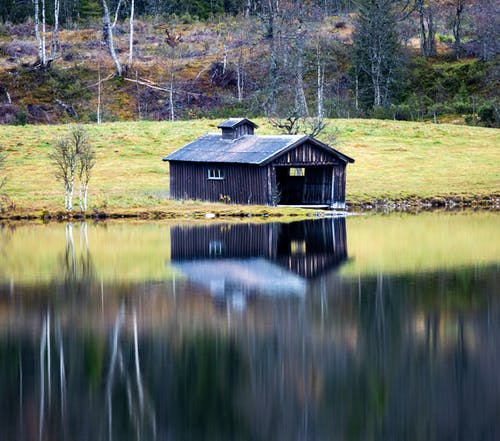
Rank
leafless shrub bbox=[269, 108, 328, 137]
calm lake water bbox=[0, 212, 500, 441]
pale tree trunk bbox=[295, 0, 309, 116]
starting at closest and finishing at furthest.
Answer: calm lake water bbox=[0, 212, 500, 441]
leafless shrub bbox=[269, 108, 328, 137]
pale tree trunk bbox=[295, 0, 309, 116]

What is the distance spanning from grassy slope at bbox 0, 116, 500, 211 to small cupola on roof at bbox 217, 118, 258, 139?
444 cm

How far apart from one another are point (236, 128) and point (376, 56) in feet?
107

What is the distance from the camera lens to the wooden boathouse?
162 feet

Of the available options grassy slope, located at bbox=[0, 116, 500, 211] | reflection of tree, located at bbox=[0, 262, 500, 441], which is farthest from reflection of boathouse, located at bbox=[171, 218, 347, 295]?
grassy slope, located at bbox=[0, 116, 500, 211]

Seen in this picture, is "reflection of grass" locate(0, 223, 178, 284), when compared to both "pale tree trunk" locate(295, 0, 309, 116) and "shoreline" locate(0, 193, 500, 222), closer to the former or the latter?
"shoreline" locate(0, 193, 500, 222)

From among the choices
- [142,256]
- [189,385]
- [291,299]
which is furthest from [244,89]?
[189,385]

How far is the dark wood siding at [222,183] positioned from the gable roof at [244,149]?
34cm

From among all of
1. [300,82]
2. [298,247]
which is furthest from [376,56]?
[298,247]

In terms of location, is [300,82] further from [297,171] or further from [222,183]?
[222,183]

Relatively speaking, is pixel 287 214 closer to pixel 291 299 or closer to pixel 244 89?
pixel 291 299

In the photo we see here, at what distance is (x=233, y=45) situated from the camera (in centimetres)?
9419

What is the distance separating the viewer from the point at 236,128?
52.3 metres

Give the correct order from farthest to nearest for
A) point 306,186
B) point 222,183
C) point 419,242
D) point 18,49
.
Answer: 1. point 18,49
2. point 306,186
3. point 222,183
4. point 419,242

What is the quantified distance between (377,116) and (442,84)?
29.8 feet
